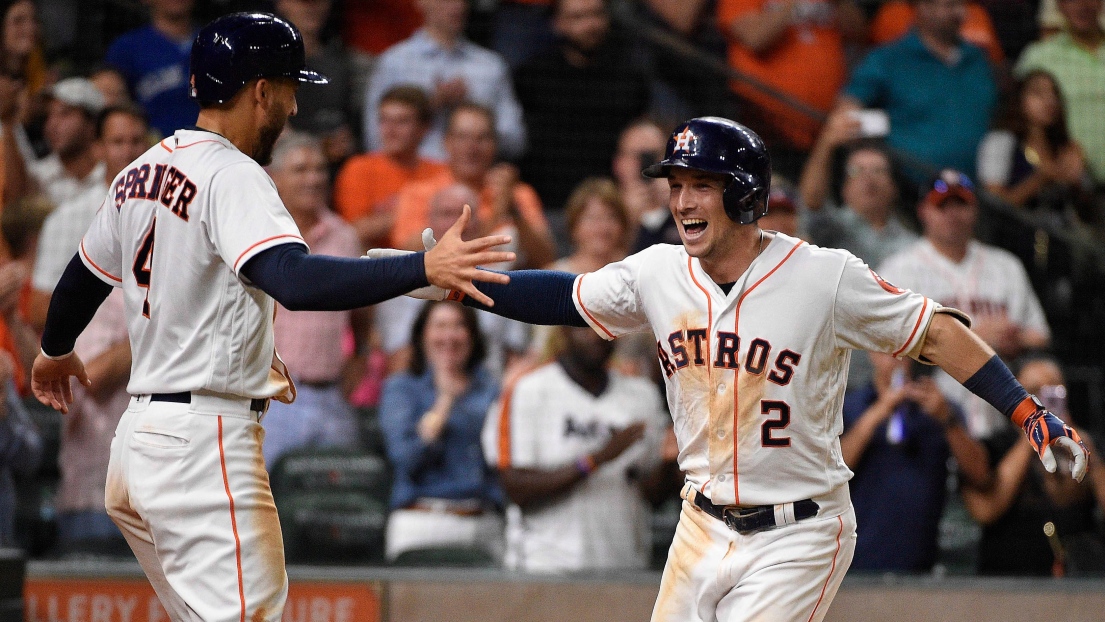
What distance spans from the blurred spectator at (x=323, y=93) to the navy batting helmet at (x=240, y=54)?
405 centimetres

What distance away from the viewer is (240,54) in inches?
124

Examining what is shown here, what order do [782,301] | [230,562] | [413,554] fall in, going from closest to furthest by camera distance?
[230,562] < [782,301] < [413,554]

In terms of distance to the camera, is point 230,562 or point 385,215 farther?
point 385,215

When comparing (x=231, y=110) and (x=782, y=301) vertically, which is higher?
(x=231, y=110)

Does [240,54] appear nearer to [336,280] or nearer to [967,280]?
[336,280]

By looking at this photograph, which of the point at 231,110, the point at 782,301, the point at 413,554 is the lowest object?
the point at 413,554

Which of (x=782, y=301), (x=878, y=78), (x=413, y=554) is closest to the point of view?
(x=782, y=301)

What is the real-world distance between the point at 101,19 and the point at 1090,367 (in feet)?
19.9

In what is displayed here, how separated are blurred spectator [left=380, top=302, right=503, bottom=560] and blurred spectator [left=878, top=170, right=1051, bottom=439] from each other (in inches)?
82.1

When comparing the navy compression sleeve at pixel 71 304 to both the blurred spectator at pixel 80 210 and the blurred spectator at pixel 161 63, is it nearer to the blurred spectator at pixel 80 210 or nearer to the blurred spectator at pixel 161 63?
the blurred spectator at pixel 80 210

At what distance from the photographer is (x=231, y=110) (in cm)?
324

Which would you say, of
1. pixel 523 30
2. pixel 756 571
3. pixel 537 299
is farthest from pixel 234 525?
pixel 523 30

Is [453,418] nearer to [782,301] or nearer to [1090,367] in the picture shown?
[782,301]

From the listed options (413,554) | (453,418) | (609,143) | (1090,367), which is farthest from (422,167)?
(1090,367)
